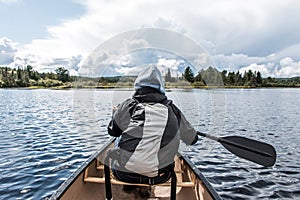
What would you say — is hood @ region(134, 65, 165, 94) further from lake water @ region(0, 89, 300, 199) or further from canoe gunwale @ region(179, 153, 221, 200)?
canoe gunwale @ region(179, 153, 221, 200)

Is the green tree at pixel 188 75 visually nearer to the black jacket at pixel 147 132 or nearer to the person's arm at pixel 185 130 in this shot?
the person's arm at pixel 185 130

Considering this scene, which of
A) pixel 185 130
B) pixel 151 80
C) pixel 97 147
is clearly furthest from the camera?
pixel 97 147

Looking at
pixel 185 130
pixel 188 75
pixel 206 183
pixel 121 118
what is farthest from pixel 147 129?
pixel 188 75

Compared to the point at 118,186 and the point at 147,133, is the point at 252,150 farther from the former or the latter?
the point at 118,186

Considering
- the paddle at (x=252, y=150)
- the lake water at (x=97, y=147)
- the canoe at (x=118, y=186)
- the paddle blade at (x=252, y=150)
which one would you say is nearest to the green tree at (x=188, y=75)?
the lake water at (x=97, y=147)

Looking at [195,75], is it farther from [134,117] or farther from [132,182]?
[132,182]

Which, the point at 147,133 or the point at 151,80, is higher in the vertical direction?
the point at 151,80

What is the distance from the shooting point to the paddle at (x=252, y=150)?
384cm

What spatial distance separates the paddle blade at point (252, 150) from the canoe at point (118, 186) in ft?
2.33

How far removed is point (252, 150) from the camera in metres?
3.91

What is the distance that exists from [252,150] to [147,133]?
208 centimetres

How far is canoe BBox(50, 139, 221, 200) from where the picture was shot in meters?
3.32

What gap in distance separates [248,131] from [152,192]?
9.80m

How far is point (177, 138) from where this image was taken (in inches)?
111
